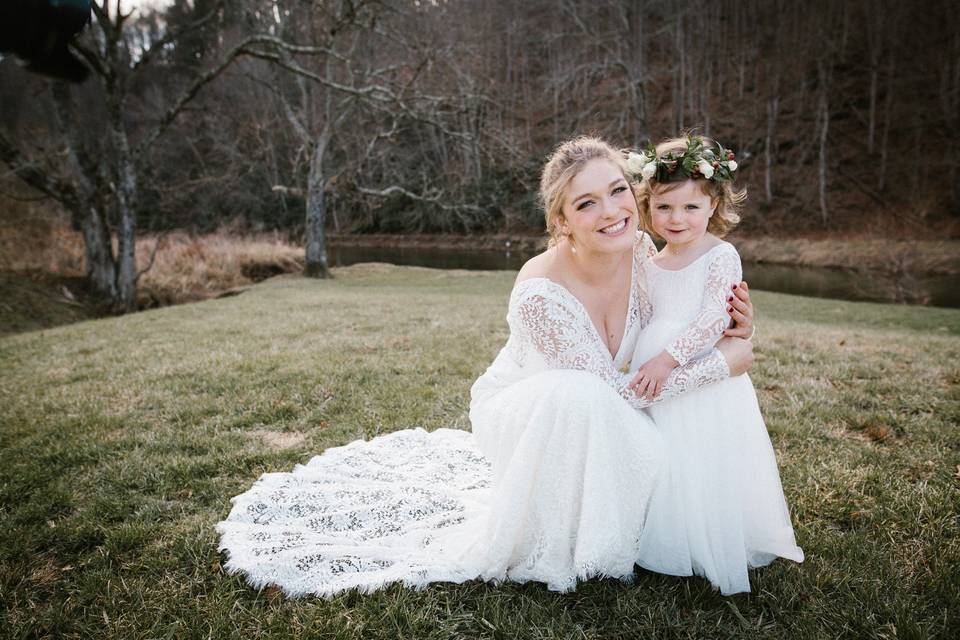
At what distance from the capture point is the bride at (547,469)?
2.34 metres

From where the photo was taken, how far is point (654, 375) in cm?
248

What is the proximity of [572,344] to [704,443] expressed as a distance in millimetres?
738

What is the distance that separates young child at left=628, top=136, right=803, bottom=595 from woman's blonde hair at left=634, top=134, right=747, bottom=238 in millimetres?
27

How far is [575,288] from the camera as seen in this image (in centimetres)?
281

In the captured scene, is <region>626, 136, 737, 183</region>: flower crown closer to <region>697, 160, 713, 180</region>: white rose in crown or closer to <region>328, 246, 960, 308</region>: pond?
<region>697, 160, 713, 180</region>: white rose in crown

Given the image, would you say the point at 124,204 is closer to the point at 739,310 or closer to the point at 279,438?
the point at 279,438

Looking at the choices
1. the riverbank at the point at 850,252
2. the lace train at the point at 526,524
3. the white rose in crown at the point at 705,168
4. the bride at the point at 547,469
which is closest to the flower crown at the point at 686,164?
the white rose in crown at the point at 705,168

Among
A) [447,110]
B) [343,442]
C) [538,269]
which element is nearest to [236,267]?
[447,110]

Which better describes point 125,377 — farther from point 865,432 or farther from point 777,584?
point 865,432

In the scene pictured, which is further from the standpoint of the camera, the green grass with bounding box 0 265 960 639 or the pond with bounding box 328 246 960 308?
the pond with bounding box 328 246 960 308

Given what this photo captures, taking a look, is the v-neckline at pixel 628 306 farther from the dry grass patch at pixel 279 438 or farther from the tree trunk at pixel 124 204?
the tree trunk at pixel 124 204

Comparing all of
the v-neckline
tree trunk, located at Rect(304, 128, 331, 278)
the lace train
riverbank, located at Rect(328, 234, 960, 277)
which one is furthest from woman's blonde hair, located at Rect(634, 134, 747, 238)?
tree trunk, located at Rect(304, 128, 331, 278)

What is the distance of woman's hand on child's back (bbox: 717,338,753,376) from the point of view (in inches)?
98.4

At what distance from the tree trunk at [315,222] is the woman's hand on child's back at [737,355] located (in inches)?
691
